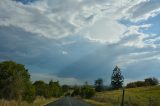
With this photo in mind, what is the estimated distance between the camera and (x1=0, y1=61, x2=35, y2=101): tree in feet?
122

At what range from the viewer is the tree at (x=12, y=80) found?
37281 mm

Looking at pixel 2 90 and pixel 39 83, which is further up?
pixel 39 83

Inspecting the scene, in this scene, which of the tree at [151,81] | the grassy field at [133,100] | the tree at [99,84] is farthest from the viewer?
the tree at [99,84]

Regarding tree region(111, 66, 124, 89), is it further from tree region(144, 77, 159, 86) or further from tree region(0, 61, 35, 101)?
tree region(0, 61, 35, 101)

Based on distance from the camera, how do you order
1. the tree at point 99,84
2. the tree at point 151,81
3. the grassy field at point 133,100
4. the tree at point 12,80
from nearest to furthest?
the tree at point 12,80, the grassy field at point 133,100, the tree at point 151,81, the tree at point 99,84

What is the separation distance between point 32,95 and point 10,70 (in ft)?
24.2

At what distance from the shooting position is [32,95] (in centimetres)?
4703

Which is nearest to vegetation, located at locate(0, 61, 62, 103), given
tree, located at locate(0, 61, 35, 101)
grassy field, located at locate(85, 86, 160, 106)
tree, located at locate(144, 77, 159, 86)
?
tree, located at locate(0, 61, 35, 101)

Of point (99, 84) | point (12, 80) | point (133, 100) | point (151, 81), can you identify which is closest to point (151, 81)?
point (151, 81)

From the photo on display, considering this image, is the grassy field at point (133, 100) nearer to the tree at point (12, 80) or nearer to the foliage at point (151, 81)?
the tree at point (12, 80)

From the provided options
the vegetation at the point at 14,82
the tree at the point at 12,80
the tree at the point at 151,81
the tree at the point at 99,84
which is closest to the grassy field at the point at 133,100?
the vegetation at the point at 14,82

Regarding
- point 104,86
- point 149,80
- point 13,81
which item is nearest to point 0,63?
point 13,81

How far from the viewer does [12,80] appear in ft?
124

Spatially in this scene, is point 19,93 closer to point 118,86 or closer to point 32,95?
point 32,95
